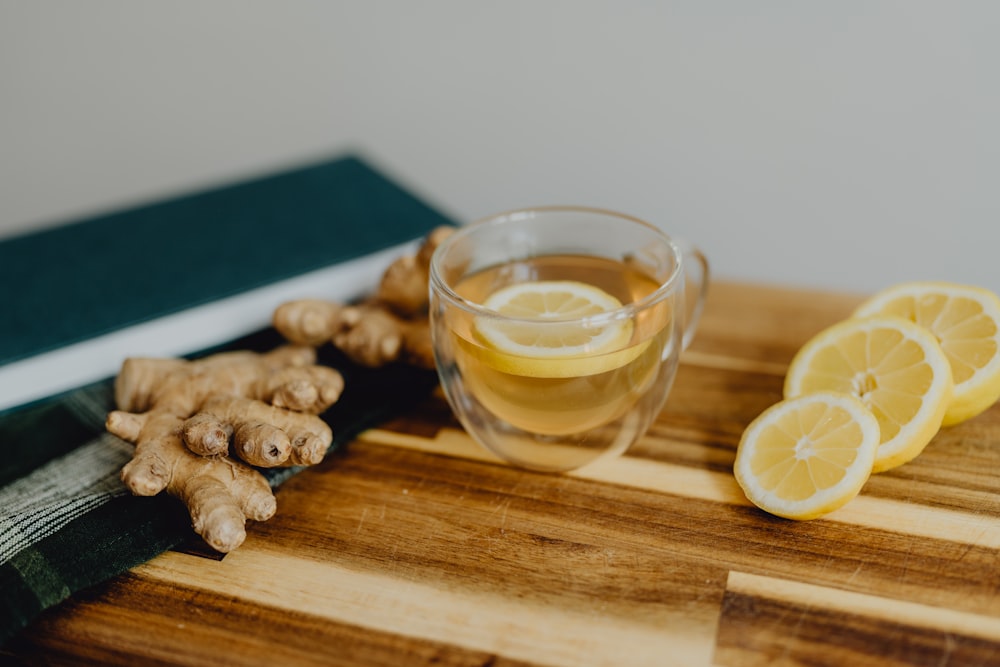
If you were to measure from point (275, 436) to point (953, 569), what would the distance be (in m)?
0.54

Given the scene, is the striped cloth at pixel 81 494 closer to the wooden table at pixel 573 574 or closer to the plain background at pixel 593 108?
the wooden table at pixel 573 574

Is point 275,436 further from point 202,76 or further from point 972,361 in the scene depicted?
point 202,76

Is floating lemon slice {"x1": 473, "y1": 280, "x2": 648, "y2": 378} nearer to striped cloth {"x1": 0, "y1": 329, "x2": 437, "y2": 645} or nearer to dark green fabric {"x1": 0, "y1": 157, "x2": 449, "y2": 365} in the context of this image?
striped cloth {"x1": 0, "y1": 329, "x2": 437, "y2": 645}

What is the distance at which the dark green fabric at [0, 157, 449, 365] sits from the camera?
0.93 m

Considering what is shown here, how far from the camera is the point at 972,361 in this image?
2.59 ft

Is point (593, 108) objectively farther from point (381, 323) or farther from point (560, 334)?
point (560, 334)

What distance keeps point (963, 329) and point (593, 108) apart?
72 cm

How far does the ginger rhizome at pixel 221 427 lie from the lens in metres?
0.70

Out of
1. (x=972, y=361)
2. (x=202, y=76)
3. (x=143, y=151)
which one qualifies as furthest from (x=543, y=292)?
(x=143, y=151)

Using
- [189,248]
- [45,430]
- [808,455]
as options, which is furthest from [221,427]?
[808,455]

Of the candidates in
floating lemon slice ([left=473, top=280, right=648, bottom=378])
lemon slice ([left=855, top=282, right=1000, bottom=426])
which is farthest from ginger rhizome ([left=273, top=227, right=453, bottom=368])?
lemon slice ([left=855, top=282, right=1000, bottom=426])

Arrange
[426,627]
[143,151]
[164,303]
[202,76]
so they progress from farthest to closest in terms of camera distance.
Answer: [143,151] → [202,76] → [164,303] → [426,627]

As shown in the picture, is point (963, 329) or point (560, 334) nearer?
point (560, 334)

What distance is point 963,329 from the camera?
0.81m
